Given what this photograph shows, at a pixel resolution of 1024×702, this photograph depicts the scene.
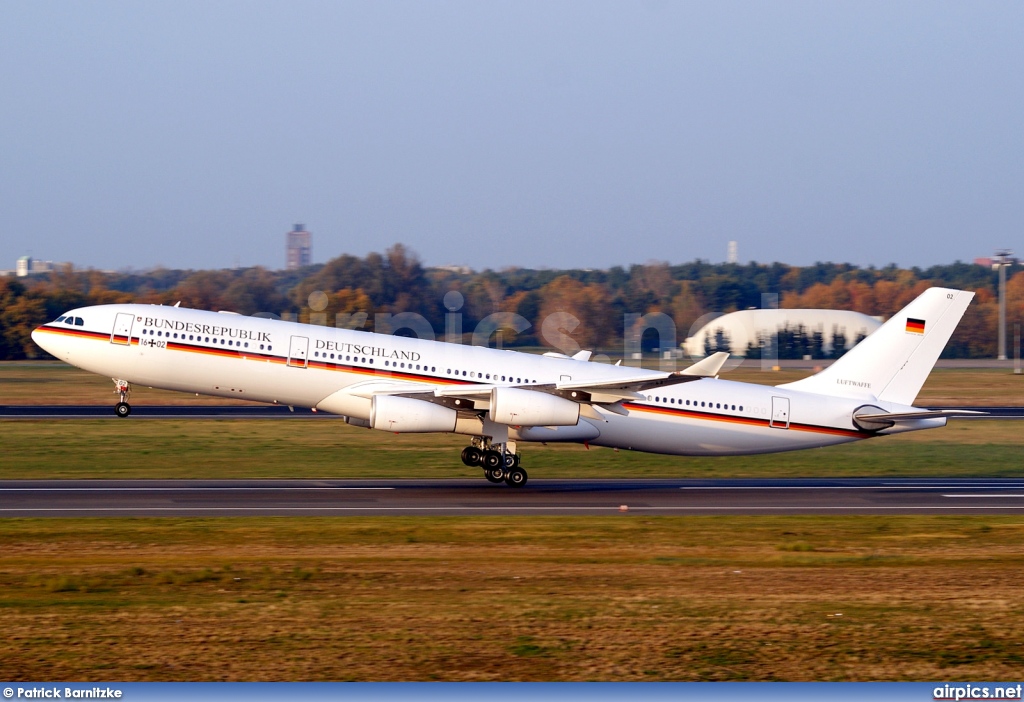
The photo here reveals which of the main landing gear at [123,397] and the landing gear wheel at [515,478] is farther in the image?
the main landing gear at [123,397]

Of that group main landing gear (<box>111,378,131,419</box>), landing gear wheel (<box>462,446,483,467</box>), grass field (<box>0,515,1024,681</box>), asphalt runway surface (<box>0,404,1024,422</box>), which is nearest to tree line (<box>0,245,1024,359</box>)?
asphalt runway surface (<box>0,404,1024,422</box>)

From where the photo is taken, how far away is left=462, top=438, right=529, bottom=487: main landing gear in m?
30.2

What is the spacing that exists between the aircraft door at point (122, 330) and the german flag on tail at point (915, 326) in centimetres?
2245

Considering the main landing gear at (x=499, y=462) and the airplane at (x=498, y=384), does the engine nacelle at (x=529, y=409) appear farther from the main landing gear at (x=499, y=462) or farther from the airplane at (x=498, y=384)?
the main landing gear at (x=499, y=462)

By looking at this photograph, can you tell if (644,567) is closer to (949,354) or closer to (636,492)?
(636,492)

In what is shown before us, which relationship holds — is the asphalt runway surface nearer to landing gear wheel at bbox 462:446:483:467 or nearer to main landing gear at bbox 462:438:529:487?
landing gear wheel at bbox 462:446:483:467

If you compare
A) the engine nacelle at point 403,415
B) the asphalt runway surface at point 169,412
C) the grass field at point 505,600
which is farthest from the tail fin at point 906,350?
the asphalt runway surface at point 169,412

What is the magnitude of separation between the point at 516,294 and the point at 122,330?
7218 centimetres

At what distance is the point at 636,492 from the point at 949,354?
87.1m

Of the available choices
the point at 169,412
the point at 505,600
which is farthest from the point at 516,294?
the point at 505,600

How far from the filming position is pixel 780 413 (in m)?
32.0

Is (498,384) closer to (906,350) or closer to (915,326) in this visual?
(906,350)

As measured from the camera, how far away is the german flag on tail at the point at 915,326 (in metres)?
32.1

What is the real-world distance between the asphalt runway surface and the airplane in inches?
628
